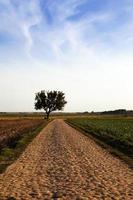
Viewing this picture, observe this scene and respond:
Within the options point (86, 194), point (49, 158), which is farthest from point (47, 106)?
point (86, 194)

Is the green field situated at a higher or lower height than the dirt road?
higher

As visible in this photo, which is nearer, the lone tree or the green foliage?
the green foliage

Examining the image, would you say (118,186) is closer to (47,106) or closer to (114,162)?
(114,162)

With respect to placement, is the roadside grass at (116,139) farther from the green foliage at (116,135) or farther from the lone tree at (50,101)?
the lone tree at (50,101)

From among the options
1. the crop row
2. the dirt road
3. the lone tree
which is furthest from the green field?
the lone tree

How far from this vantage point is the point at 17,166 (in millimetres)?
18672

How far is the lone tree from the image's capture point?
154m

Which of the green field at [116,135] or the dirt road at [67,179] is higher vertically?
the green field at [116,135]

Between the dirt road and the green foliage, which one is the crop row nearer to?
the green foliage

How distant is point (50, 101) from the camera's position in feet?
507

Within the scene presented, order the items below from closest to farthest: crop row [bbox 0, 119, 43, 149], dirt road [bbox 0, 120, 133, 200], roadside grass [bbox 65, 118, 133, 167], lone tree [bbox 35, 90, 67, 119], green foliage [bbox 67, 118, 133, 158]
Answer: dirt road [bbox 0, 120, 133, 200] → roadside grass [bbox 65, 118, 133, 167] → green foliage [bbox 67, 118, 133, 158] → crop row [bbox 0, 119, 43, 149] → lone tree [bbox 35, 90, 67, 119]

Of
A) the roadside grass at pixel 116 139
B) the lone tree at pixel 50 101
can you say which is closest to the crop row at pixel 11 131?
the roadside grass at pixel 116 139

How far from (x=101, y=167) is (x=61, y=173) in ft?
8.75

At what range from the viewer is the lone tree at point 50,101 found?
504ft
